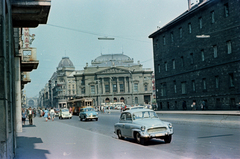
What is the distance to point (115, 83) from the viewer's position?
136m

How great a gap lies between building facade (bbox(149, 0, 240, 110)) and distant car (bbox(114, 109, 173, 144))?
56.1ft

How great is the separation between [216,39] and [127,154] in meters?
33.4

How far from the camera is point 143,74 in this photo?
138125mm

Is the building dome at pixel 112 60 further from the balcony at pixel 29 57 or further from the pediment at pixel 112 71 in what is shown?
the balcony at pixel 29 57

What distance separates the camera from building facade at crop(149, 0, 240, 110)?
3766 centimetres

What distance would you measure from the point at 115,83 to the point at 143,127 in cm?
12242

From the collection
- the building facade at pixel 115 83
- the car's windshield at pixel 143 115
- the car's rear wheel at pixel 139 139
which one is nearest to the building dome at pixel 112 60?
the building facade at pixel 115 83

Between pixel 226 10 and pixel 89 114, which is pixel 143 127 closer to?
pixel 89 114

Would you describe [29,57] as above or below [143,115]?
above

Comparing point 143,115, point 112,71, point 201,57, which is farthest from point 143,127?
point 112,71

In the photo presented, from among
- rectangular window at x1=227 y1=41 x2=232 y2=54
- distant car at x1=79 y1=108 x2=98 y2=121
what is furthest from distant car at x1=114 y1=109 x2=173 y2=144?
rectangular window at x1=227 y1=41 x2=232 y2=54

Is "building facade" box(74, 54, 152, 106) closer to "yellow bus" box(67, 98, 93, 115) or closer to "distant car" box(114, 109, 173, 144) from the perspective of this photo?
"yellow bus" box(67, 98, 93, 115)

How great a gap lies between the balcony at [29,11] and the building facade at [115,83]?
12056 centimetres

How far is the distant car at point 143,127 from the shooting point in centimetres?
1309
